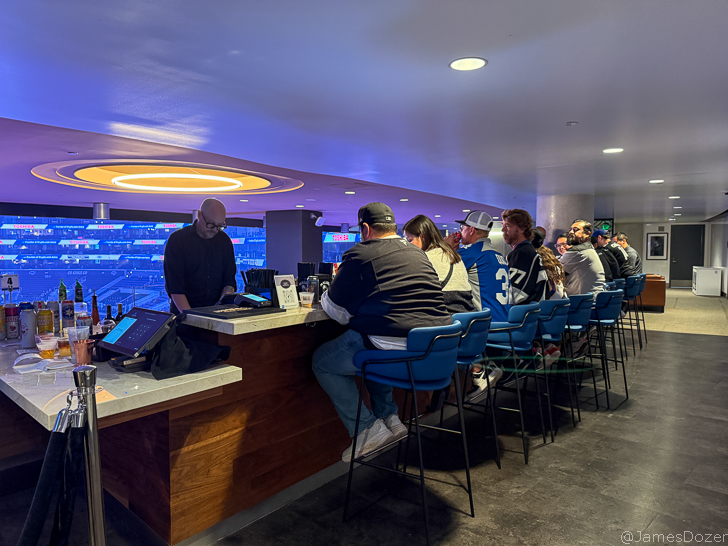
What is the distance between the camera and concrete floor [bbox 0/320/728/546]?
7.36 feet

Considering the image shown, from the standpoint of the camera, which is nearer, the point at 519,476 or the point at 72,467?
the point at 72,467

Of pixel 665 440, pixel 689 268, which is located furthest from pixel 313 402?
pixel 689 268

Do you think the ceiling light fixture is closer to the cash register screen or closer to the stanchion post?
the cash register screen

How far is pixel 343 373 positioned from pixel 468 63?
1915mm

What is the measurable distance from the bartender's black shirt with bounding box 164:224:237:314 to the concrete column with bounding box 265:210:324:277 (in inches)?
380

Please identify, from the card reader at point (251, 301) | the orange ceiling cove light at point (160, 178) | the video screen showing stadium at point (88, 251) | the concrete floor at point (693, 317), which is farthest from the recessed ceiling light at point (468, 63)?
the video screen showing stadium at point (88, 251)

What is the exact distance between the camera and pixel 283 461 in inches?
98.3

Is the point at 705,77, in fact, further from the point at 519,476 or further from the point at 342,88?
the point at 519,476

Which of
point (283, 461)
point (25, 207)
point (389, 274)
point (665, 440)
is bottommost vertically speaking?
point (665, 440)

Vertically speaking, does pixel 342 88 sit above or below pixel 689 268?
above

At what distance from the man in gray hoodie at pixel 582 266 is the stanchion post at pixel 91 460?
4751 millimetres

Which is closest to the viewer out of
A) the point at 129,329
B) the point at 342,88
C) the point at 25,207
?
the point at 129,329

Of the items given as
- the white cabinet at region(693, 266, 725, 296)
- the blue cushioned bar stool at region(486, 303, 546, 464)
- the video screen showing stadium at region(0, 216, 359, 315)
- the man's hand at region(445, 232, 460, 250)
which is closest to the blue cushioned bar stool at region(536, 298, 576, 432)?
the blue cushioned bar stool at region(486, 303, 546, 464)

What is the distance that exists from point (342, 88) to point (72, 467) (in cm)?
271
